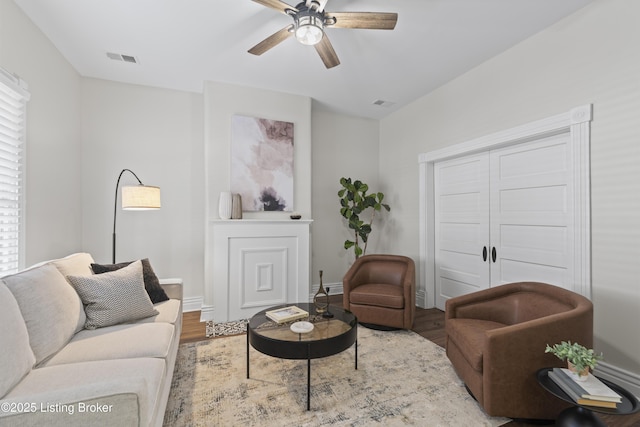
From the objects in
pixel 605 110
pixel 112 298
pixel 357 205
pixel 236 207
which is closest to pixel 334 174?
pixel 357 205

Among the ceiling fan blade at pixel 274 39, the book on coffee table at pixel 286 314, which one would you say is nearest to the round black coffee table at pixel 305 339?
the book on coffee table at pixel 286 314

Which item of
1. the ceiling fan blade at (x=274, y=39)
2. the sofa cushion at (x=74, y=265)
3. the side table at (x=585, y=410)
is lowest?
the side table at (x=585, y=410)

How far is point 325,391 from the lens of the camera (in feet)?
7.04

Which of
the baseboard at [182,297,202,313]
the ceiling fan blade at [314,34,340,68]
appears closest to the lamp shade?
the baseboard at [182,297,202,313]

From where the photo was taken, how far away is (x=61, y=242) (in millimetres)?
3061

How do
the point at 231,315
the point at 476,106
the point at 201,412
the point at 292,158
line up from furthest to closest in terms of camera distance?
the point at 292,158
the point at 231,315
the point at 476,106
the point at 201,412

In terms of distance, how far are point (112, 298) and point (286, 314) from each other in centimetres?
126

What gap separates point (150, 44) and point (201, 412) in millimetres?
3265

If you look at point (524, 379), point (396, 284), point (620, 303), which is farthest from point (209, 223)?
point (620, 303)

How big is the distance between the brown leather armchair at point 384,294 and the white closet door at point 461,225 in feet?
2.48

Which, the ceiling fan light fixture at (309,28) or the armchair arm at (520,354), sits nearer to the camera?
the armchair arm at (520,354)

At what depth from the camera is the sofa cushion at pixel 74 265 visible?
2.08m

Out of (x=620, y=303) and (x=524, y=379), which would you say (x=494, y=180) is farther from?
(x=524, y=379)

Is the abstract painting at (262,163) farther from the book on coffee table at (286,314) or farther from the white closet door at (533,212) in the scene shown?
the white closet door at (533,212)
